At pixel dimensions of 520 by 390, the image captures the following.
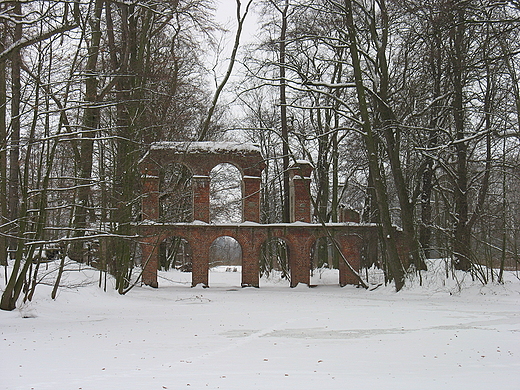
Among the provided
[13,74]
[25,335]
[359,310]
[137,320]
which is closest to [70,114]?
[13,74]

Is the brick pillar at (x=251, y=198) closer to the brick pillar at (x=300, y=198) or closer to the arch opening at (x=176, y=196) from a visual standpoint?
the brick pillar at (x=300, y=198)

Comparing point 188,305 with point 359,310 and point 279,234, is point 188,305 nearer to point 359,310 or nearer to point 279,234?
point 359,310

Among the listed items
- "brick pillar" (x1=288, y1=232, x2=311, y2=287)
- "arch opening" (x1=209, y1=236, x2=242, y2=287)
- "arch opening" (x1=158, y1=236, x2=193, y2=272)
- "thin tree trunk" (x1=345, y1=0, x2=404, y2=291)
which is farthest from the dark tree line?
"arch opening" (x1=158, y1=236, x2=193, y2=272)

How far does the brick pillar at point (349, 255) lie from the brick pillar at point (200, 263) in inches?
250

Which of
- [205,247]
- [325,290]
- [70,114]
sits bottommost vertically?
[325,290]

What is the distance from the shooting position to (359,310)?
628 inches

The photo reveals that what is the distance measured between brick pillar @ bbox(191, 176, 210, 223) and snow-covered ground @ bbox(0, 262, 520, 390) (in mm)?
10082

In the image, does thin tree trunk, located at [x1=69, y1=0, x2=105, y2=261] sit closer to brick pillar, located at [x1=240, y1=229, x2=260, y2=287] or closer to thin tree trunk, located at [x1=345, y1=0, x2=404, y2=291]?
thin tree trunk, located at [x1=345, y1=0, x2=404, y2=291]

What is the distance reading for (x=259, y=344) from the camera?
32.4ft

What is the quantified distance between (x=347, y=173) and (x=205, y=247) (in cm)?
1092

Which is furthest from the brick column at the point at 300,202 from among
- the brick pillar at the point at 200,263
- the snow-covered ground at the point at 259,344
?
the snow-covered ground at the point at 259,344

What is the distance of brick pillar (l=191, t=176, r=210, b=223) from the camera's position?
1109 inches

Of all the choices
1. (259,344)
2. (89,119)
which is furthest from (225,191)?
(259,344)

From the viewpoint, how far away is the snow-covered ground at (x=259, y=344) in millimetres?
6773
